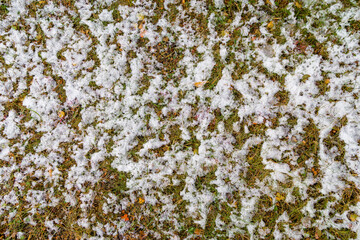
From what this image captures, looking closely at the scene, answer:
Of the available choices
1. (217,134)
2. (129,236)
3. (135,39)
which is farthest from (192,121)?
(129,236)

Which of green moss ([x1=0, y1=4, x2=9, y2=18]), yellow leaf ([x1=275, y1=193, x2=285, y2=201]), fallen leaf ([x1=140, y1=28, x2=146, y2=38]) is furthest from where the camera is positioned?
green moss ([x1=0, y1=4, x2=9, y2=18])

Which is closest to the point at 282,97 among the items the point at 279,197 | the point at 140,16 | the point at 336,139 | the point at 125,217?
the point at 336,139

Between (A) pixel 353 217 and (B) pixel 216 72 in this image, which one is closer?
(A) pixel 353 217

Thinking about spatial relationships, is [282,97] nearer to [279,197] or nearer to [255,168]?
[255,168]

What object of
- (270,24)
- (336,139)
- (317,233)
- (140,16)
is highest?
(270,24)

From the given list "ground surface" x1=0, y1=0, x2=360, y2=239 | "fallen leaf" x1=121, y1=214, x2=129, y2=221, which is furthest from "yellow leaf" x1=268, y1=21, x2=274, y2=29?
Result: "fallen leaf" x1=121, y1=214, x2=129, y2=221

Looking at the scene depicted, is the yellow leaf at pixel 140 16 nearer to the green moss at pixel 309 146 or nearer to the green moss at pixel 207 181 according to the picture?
the green moss at pixel 207 181

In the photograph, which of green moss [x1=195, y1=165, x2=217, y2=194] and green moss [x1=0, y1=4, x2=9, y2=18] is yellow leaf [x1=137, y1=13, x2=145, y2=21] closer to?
green moss [x1=0, y1=4, x2=9, y2=18]

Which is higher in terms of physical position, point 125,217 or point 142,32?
point 142,32
